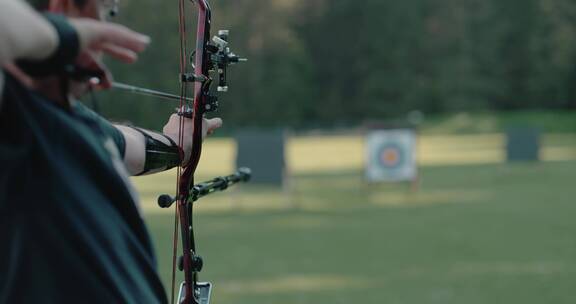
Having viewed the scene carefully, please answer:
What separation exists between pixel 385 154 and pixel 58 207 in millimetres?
13025

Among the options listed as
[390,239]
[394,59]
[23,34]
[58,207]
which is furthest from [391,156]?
[394,59]

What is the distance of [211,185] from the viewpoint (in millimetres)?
1729

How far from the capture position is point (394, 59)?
48469 mm

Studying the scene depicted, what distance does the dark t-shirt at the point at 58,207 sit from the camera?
40.3 inches

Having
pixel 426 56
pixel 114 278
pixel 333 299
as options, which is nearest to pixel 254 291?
pixel 333 299

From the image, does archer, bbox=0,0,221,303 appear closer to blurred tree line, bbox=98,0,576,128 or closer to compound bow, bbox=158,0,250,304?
compound bow, bbox=158,0,250,304

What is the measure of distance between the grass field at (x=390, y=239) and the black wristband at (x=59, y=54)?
466 centimetres

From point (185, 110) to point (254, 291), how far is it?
438cm

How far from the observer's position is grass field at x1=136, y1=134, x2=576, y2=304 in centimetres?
593

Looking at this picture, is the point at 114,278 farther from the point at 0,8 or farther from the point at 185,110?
the point at 185,110

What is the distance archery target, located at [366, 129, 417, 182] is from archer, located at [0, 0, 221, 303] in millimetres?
12181

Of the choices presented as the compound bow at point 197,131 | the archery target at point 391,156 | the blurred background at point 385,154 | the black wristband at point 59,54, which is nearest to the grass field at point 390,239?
the blurred background at point 385,154

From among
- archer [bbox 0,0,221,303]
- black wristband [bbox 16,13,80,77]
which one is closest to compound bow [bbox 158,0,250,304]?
archer [bbox 0,0,221,303]

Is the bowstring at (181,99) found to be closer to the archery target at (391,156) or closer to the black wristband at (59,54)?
the black wristband at (59,54)
